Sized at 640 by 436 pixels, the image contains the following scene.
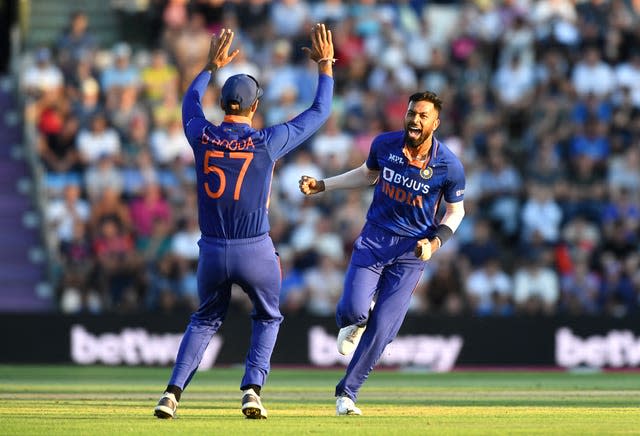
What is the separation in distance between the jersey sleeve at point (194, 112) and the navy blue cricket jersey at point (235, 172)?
1 cm

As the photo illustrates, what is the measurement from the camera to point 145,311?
2075cm

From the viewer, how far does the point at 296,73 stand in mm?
24125

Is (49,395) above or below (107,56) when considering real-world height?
below

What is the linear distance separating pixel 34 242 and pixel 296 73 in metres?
5.03

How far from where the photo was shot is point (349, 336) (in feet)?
39.8

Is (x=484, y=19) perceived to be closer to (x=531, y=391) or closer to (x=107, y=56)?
(x=107, y=56)

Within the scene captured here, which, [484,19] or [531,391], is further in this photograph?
[484,19]

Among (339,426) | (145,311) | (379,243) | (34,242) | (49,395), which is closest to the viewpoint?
(339,426)

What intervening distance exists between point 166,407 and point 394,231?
2463 millimetres

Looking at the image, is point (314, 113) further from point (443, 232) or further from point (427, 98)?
point (443, 232)

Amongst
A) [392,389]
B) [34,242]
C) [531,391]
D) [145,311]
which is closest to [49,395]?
[392,389]

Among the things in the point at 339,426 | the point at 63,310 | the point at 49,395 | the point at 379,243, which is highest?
the point at 379,243

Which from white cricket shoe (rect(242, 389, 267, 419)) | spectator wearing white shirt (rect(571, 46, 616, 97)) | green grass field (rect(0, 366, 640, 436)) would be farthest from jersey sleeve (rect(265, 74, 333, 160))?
spectator wearing white shirt (rect(571, 46, 616, 97))

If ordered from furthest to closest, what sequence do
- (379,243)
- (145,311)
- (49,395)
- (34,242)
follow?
(34,242), (145,311), (49,395), (379,243)
